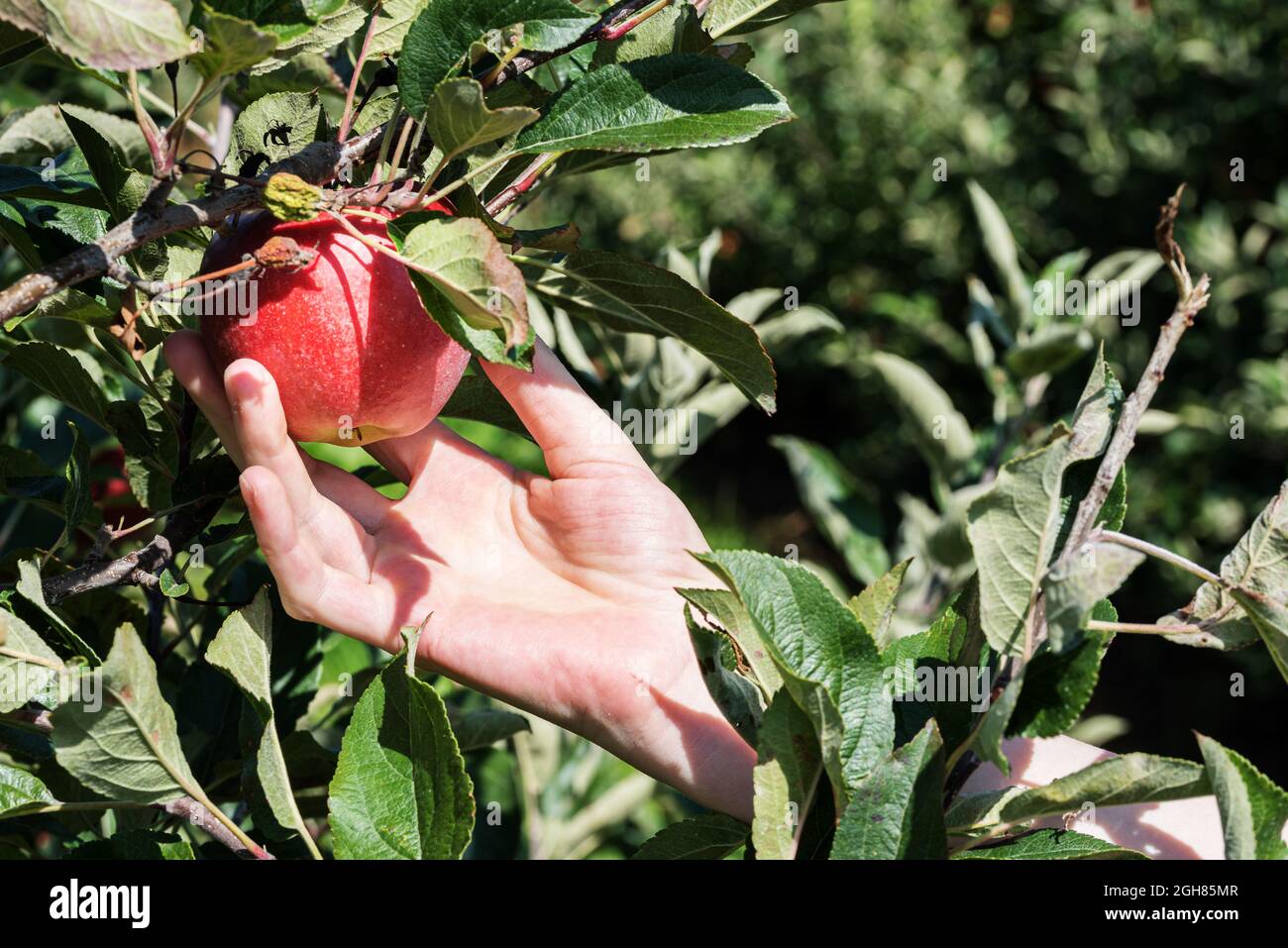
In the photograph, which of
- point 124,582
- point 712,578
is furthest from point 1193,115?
point 124,582

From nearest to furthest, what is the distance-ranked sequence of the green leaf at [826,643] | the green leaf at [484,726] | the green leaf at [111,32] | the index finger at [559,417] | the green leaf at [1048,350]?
1. the green leaf at [111,32]
2. the green leaf at [826,643]
3. the index finger at [559,417]
4. the green leaf at [484,726]
5. the green leaf at [1048,350]

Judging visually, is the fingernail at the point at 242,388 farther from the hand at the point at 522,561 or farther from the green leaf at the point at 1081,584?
the green leaf at the point at 1081,584

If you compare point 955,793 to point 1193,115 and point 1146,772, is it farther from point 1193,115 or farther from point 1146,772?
point 1193,115

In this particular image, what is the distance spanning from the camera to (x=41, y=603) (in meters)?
0.85

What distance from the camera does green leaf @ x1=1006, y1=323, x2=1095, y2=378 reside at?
1.91m

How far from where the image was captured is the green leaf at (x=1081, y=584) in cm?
69

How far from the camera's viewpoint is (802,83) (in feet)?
14.9

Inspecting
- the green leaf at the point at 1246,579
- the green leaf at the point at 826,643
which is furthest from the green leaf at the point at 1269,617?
the green leaf at the point at 826,643

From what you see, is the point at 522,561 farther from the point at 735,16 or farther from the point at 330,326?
the point at 735,16

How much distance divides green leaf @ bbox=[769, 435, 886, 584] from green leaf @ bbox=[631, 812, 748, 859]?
119 cm

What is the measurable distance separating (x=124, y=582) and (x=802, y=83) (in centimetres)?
409

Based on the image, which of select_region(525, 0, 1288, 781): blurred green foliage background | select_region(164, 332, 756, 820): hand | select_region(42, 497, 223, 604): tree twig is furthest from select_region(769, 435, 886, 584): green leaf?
select_region(42, 497, 223, 604): tree twig

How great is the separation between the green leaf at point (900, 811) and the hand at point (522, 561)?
0.27m

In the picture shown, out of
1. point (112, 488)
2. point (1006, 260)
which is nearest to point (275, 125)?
point (112, 488)
